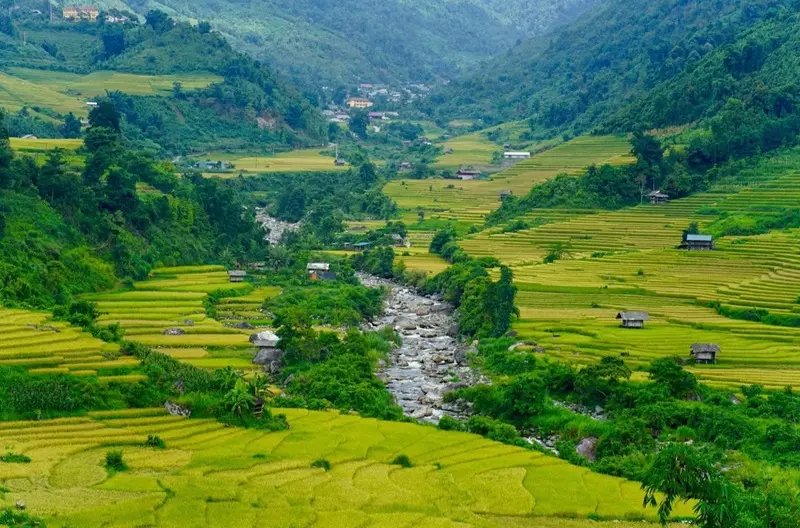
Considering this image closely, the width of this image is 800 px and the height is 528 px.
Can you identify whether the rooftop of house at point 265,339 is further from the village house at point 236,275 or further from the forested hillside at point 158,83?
the forested hillside at point 158,83

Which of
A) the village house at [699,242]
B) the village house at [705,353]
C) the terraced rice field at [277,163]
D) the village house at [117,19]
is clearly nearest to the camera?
the village house at [705,353]

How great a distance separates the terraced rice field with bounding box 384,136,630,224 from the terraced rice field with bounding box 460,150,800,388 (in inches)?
340

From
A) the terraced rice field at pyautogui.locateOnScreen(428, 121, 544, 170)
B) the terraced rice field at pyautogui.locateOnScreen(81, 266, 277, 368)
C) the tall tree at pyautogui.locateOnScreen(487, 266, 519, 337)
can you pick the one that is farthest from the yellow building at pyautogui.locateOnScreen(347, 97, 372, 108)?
the tall tree at pyautogui.locateOnScreen(487, 266, 519, 337)

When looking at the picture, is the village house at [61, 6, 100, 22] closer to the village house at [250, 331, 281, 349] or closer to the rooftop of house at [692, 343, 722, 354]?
the village house at [250, 331, 281, 349]

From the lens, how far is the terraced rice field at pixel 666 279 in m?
45.7

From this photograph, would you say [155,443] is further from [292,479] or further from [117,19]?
[117,19]

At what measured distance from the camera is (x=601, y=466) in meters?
33.5

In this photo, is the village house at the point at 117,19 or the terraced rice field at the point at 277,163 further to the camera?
Answer: the village house at the point at 117,19

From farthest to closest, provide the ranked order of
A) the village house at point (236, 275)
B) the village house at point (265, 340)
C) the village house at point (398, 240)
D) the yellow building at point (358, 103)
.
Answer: the yellow building at point (358, 103), the village house at point (398, 240), the village house at point (236, 275), the village house at point (265, 340)

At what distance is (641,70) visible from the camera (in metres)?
Answer: 119

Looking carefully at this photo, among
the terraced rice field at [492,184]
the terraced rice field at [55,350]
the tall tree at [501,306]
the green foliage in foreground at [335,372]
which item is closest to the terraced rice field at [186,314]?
the green foliage in foreground at [335,372]

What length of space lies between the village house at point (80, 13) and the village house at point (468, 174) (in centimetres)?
5428

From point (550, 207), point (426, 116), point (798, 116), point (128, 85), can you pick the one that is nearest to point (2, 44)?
point (128, 85)

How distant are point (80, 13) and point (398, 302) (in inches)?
3457
